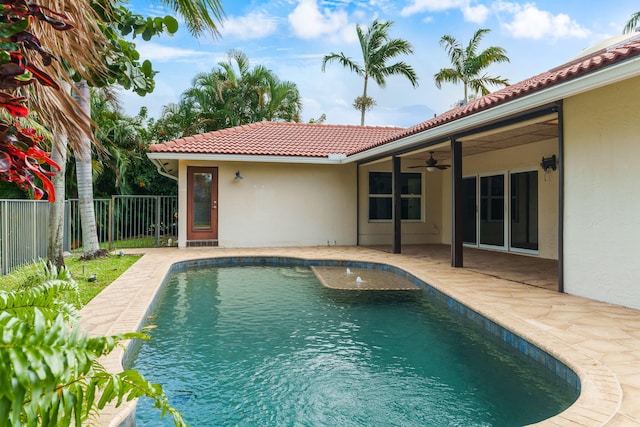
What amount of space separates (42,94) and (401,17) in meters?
26.2

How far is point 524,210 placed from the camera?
1227cm

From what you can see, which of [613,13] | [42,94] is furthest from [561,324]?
[613,13]

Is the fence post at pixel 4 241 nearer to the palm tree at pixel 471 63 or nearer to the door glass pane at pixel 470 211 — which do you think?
the door glass pane at pixel 470 211

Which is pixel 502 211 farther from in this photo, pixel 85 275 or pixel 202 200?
pixel 85 275

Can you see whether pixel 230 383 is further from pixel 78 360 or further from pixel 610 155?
pixel 610 155

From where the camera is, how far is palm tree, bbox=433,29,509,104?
954 inches

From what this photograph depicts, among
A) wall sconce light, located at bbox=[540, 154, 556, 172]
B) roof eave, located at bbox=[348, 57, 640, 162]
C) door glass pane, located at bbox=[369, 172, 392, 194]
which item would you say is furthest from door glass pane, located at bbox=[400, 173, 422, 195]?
wall sconce light, located at bbox=[540, 154, 556, 172]

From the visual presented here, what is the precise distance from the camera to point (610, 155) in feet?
20.9

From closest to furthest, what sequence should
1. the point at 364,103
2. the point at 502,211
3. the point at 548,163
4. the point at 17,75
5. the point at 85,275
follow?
1. the point at 17,75
2. the point at 85,275
3. the point at 548,163
4. the point at 502,211
5. the point at 364,103

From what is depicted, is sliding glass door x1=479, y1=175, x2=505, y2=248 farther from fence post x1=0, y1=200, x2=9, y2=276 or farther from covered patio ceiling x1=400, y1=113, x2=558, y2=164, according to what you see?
fence post x1=0, y1=200, x2=9, y2=276

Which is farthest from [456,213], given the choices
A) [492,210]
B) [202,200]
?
[202,200]

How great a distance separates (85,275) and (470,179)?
1150 cm

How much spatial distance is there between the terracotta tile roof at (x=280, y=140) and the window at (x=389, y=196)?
1.58m

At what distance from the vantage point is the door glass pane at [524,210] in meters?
12.0
